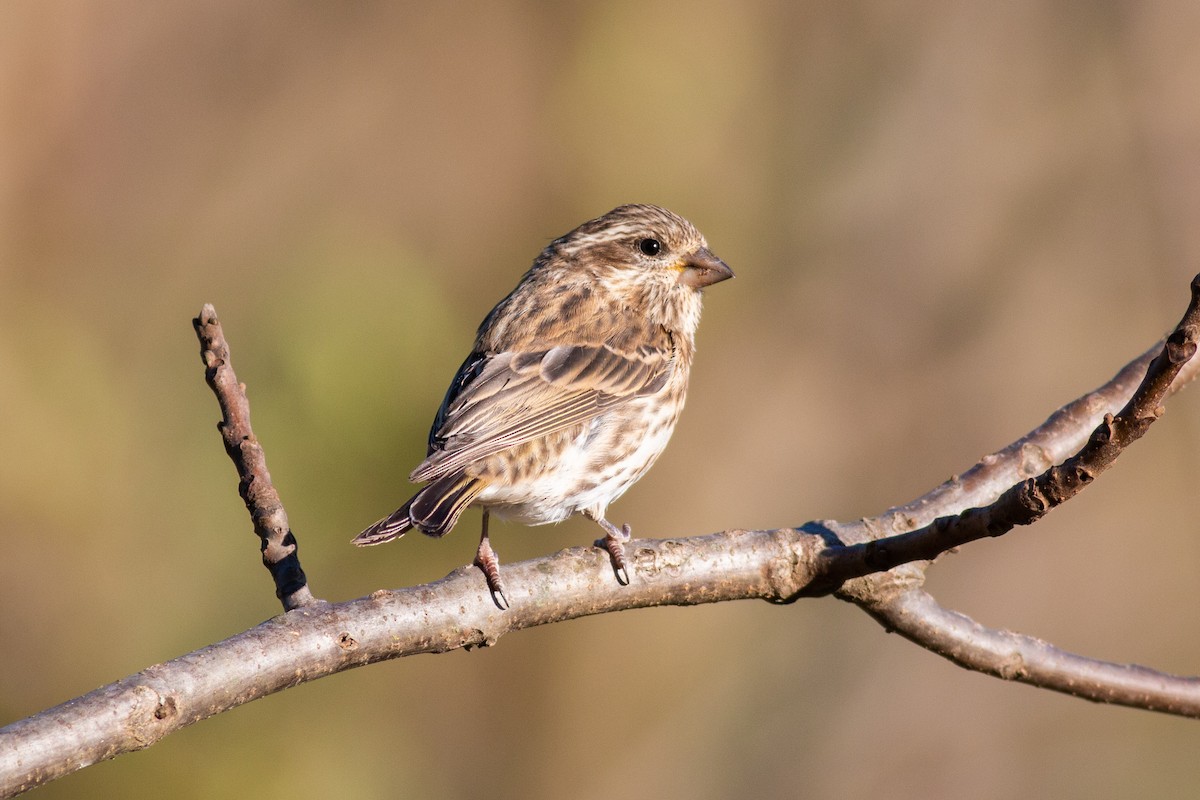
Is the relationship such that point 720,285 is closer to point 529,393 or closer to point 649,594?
point 529,393

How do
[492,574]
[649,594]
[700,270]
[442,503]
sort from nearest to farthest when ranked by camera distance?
[492,574] < [649,594] < [442,503] < [700,270]

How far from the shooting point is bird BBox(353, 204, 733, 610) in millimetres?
4461

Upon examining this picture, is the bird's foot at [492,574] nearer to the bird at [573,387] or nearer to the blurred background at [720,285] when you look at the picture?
the bird at [573,387]

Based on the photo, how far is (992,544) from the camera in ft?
26.7

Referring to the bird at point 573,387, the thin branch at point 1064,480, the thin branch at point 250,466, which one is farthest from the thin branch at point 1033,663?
the thin branch at point 250,466

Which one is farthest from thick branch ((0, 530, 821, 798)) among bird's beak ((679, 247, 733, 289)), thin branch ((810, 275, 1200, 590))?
bird's beak ((679, 247, 733, 289))

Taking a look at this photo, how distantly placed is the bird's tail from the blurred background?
1592 millimetres

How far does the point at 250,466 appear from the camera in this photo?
352 cm

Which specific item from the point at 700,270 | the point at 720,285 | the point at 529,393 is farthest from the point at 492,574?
the point at 720,285

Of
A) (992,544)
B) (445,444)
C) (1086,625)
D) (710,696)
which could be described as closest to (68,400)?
(445,444)

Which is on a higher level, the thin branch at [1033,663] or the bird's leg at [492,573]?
the bird's leg at [492,573]

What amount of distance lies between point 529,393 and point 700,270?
1.25 m

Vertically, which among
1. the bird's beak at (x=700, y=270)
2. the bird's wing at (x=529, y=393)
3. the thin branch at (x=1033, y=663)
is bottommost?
the thin branch at (x=1033, y=663)

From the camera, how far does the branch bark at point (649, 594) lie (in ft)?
9.02
